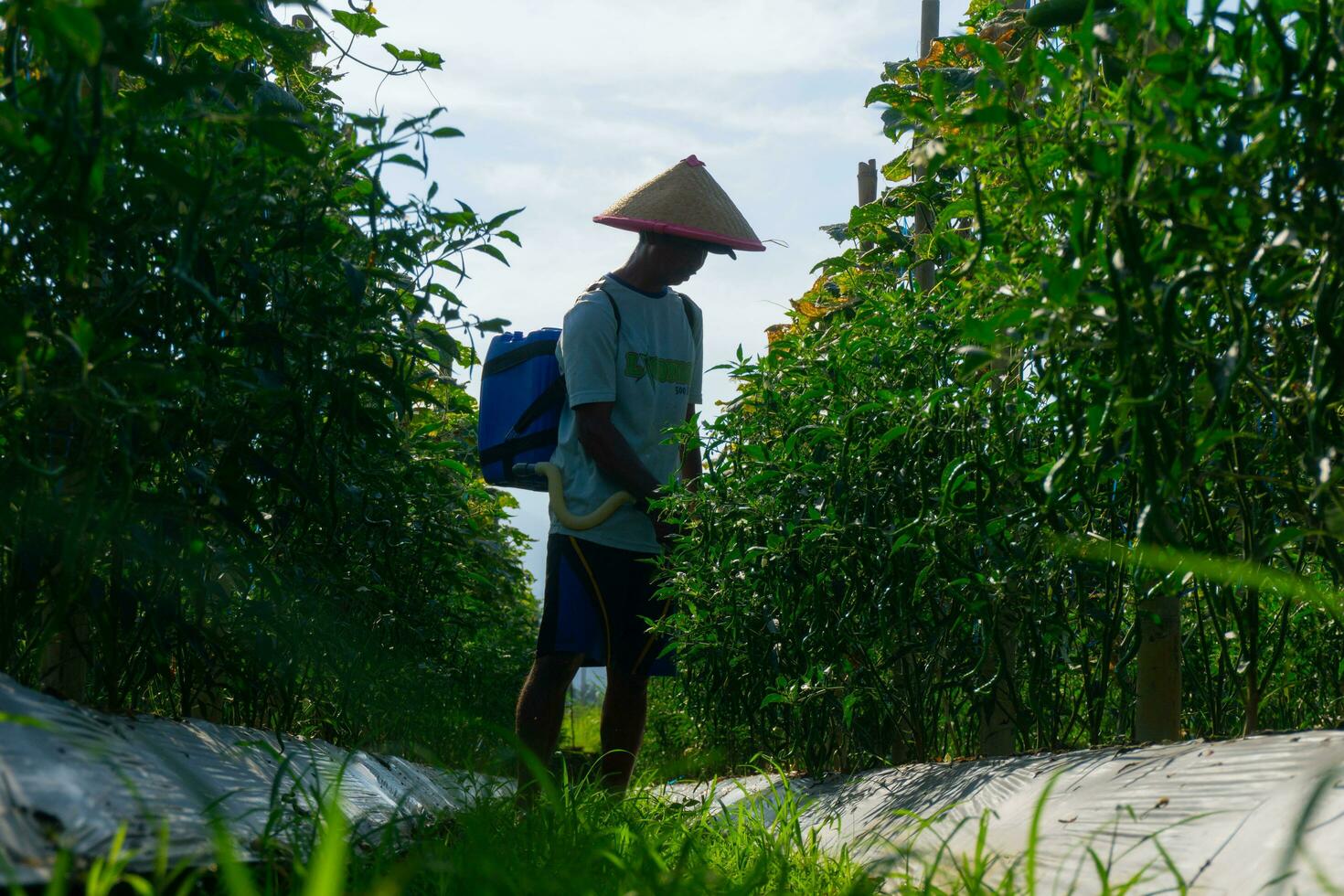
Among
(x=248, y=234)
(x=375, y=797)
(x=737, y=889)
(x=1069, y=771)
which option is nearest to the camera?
(x=737, y=889)

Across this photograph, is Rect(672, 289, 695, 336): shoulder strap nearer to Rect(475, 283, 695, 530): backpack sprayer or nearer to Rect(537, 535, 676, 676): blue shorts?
Rect(475, 283, 695, 530): backpack sprayer

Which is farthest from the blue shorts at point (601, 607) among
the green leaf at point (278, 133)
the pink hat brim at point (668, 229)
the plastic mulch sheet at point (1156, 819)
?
the green leaf at point (278, 133)

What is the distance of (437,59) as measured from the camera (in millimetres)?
3246

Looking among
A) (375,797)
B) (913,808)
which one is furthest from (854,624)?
(375,797)

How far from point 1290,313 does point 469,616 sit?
4.01 meters

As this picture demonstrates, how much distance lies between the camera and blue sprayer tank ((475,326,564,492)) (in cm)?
427

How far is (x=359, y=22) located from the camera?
3.24 metres

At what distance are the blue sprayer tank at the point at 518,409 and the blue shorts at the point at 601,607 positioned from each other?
0.34 m

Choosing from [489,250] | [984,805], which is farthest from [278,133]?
[984,805]

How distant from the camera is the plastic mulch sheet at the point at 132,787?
50.1 inches

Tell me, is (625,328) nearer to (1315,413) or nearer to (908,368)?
(908,368)

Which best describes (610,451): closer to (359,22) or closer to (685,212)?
(685,212)

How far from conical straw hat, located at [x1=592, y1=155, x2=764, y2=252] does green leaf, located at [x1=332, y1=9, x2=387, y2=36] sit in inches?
48.2

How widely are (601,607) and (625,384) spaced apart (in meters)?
0.73
